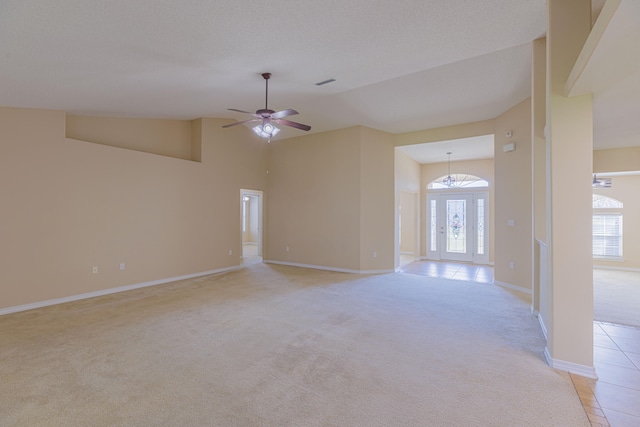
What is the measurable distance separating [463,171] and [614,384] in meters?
6.90

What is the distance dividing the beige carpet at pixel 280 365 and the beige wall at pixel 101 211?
60cm

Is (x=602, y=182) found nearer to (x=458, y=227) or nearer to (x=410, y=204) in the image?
(x=458, y=227)

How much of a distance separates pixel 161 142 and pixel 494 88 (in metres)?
6.14

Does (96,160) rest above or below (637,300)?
above

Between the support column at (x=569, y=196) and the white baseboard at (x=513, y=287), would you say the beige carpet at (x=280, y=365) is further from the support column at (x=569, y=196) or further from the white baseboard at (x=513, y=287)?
the white baseboard at (x=513, y=287)

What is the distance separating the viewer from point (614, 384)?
229 centimetres

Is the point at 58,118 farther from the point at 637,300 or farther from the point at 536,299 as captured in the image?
the point at 637,300

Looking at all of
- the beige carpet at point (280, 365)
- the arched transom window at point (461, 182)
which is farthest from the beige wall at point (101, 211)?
the arched transom window at point (461, 182)

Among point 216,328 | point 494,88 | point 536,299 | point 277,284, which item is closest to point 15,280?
point 216,328

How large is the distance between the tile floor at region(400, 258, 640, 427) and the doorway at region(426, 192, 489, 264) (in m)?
4.84

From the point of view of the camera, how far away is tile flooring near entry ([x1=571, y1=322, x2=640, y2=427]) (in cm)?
194

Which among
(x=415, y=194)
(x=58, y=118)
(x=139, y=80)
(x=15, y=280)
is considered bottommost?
(x=15, y=280)

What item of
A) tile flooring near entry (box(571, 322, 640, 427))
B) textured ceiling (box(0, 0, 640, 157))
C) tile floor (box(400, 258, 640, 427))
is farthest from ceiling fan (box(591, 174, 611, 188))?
→ tile flooring near entry (box(571, 322, 640, 427))

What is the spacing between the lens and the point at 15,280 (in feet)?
12.9
